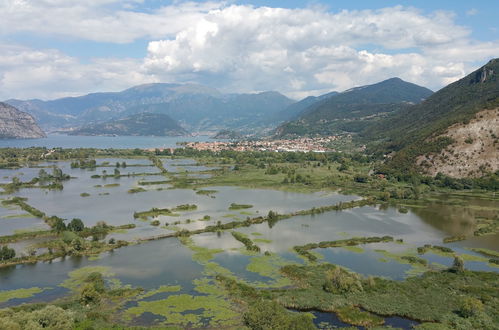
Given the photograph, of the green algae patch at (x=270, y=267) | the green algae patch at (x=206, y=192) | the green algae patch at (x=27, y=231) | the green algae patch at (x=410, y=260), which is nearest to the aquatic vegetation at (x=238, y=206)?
the green algae patch at (x=206, y=192)

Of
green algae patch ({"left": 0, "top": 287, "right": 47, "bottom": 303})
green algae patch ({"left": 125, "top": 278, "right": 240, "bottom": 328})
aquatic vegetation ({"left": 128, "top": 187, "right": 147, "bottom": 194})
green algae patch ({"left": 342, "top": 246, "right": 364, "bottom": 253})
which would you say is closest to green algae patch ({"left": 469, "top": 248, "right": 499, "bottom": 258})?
green algae patch ({"left": 342, "top": 246, "right": 364, "bottom": 253})

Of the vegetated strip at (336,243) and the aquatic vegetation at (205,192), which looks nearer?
the vegetated strip at (336,243)

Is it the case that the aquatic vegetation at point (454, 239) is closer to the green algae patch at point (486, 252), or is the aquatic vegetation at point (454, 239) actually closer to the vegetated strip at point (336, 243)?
the green algae patch at point (486, 252)

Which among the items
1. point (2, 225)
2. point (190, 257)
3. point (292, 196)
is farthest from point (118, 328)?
point (292, 196)

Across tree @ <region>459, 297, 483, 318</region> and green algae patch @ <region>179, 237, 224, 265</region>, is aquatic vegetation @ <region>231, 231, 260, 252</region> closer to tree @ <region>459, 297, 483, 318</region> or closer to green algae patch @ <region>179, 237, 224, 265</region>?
green algae patch @ <region>179, 237, 224, 265</region>

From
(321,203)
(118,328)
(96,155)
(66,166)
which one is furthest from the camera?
(96,155)

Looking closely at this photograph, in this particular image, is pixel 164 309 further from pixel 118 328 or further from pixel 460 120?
pixel 460 120

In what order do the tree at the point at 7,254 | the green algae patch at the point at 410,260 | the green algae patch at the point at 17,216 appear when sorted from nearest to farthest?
1. the green algae patch at the point at 410,260
2. the tree at the point at 7,254
3. the green algae patch at the point at 17,216

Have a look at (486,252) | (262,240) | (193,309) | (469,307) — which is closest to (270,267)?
(262,240)
